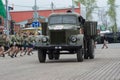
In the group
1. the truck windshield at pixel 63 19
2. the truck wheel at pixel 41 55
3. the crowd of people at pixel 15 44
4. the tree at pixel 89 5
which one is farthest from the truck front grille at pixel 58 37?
the tree at pixel 89 5

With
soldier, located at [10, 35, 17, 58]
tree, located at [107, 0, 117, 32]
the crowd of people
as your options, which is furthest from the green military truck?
tree, located at [107, 0, 117, 32]

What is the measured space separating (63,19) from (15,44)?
846 cm

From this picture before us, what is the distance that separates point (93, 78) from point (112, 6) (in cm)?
8833

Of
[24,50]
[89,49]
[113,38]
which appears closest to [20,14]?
[113,38]

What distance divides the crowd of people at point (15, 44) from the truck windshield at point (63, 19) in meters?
7.04

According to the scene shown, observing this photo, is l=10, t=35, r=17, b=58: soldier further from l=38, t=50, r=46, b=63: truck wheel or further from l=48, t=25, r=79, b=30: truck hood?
l=48, t=25, r=79, b=30: truck hood

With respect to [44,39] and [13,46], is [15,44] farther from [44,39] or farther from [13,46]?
[44,39]

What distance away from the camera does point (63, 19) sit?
2516 cm

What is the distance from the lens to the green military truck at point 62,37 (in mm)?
23594

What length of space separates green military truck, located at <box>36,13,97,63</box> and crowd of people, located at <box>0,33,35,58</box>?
7.07 metres

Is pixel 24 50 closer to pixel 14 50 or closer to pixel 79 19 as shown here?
pixel 14 50

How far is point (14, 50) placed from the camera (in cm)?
3181

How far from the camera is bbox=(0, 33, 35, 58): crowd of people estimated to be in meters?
32.3

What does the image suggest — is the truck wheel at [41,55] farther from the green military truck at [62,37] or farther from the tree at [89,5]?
the tree at [89,5]
